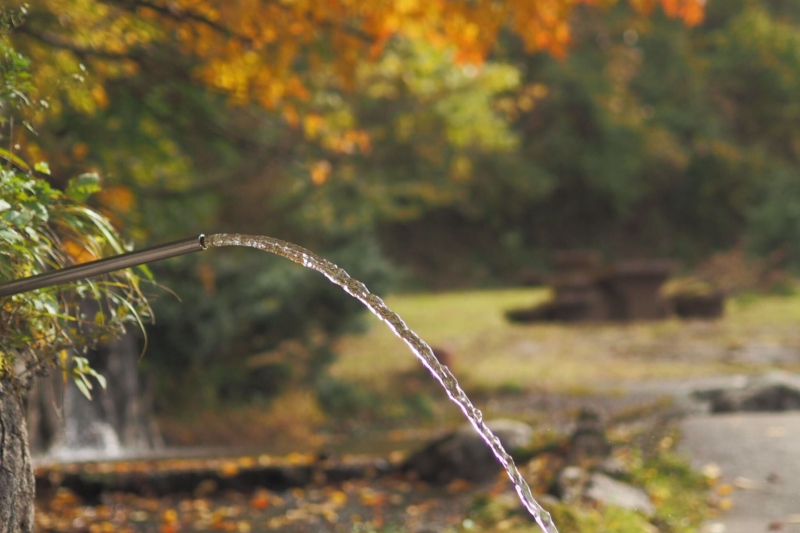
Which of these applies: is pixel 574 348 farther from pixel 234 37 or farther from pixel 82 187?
pixel 82 187

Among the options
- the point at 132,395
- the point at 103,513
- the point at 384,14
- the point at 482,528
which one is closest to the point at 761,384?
the point at 482,528

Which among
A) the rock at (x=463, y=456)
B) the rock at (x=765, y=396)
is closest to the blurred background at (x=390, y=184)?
the rock at (x=463, y=456)

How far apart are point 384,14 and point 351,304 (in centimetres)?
438

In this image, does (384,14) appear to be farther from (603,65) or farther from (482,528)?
(603,65)

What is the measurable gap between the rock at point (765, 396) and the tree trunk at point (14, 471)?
4.72 metres

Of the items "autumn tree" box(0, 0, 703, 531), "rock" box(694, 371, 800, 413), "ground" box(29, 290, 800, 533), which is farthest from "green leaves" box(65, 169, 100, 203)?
"rock" box(694, 371, 800, 413)

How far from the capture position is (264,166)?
934 cm

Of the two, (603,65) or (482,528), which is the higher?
(603,65)

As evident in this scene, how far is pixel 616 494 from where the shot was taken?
3.96m

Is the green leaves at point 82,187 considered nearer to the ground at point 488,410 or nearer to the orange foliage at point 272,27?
the ground at point 488,410

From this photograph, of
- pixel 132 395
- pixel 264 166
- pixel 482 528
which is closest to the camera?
pixel 482 528

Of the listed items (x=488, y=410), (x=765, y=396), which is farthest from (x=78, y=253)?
(x=488, y=410)

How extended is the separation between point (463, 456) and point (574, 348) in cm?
693

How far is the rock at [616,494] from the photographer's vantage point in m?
3.84
